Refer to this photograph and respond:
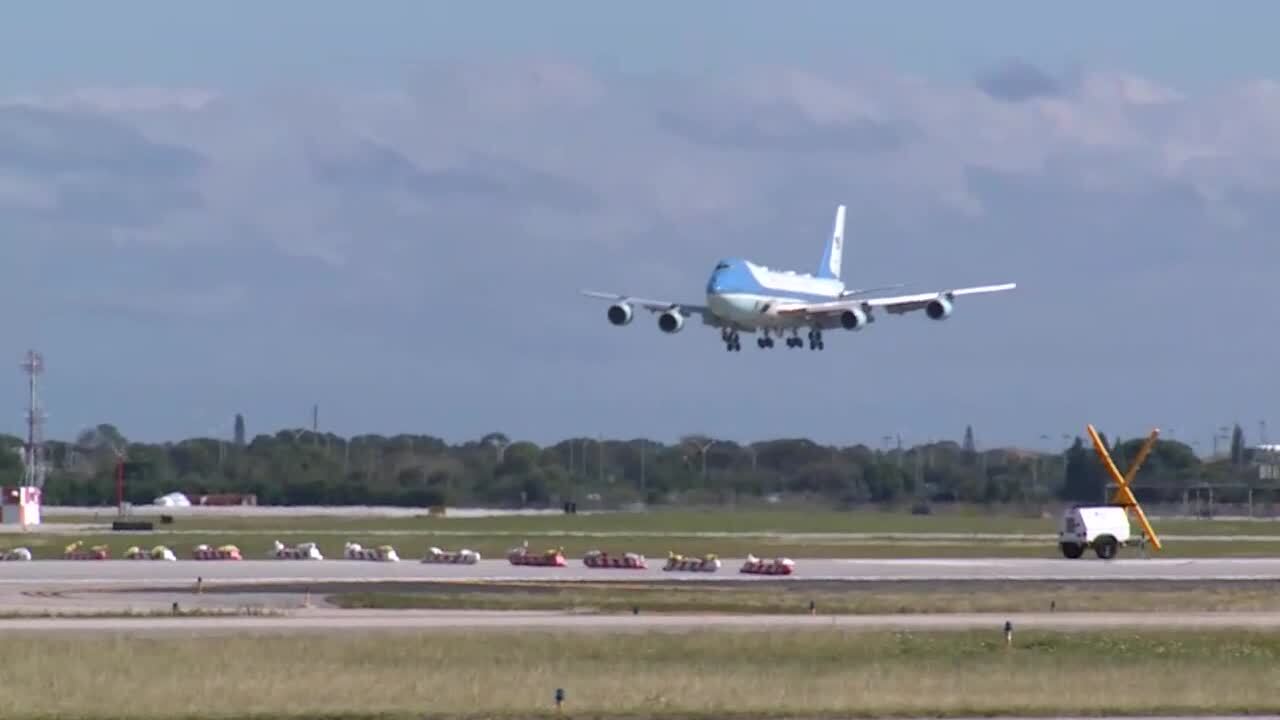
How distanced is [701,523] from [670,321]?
25.7m

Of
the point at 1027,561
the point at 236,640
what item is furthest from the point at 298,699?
the point at 1027,561

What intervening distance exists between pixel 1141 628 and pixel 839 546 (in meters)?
46.2

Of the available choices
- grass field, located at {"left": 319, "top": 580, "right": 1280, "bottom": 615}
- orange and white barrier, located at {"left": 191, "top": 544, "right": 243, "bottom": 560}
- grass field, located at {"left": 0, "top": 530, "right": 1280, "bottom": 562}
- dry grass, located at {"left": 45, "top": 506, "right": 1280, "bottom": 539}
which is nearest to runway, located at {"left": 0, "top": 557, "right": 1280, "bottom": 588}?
orange and white barrier, located at {"left": 191, "top": 544, "right": 243, "bottom": 560}

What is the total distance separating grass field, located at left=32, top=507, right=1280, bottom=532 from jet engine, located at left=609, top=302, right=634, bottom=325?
40.6 feet

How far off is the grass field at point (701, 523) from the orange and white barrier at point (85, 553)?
2404cm

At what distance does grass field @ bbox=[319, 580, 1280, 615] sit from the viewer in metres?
54.4

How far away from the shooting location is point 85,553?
271 feet

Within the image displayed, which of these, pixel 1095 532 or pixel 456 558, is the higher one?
pixel 1095 532

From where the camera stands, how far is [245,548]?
3541 inches

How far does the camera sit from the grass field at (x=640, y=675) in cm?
3306

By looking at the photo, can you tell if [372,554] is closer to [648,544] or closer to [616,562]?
[616,562]

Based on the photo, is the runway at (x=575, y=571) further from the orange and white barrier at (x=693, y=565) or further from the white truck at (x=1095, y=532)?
the white truck at (x=1095, y=532)

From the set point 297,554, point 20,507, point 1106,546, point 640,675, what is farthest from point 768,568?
point 20,507

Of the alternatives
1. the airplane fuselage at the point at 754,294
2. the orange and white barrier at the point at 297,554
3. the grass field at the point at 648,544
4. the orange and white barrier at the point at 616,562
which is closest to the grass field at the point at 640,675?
the orange and white barrier at the point at 616,562
